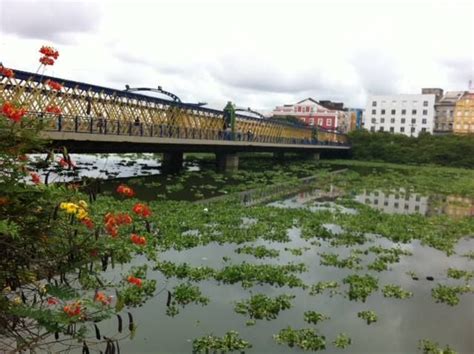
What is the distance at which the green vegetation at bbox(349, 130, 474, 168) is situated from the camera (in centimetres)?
6406

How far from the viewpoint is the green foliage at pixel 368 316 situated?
841 cm

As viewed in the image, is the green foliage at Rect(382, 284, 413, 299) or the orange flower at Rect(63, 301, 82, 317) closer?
the orange flower at Rect(63, 301, 82, 317)

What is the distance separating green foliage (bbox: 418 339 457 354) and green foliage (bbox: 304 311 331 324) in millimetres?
1702

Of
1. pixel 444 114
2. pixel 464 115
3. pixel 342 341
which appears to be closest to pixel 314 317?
pixel 342 341

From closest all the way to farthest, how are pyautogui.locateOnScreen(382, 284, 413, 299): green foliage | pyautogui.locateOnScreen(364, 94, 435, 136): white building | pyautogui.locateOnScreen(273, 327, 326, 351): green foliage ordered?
→ pyautogui.locateOnScreen(273, 327, 326, 351): green foliage → pyautogui.locateOnScreen(382, 284, 413, 299): green foliage → pyautogui.locateOnScreen(364, 94, 435, 136): white building

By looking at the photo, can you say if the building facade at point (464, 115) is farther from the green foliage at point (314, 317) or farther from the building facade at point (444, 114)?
the green foliage at point (314, 317)

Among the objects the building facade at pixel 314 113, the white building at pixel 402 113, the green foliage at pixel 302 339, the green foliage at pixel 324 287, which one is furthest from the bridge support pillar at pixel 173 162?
the white building at pixel 402 113

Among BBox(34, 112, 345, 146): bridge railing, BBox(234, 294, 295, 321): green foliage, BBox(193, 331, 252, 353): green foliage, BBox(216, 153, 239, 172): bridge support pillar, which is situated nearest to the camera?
BBox(193, 331, 252, 353): green foliage

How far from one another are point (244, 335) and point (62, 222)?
14.5 feet

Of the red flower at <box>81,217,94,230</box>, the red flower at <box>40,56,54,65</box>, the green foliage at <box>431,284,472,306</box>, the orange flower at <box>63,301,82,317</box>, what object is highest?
the red flower at <box>40,56,54,65</box>

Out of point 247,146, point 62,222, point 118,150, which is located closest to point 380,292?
point 62,222


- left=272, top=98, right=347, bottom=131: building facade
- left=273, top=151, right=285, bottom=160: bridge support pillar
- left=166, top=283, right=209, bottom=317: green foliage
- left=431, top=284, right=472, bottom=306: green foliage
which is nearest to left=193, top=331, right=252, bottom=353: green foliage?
left=166, top=283, right=209, bottom=317: green foliage

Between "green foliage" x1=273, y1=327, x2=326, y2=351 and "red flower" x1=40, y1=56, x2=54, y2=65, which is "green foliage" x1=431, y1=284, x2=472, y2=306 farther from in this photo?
"red flower" x1=40, y1=56, x2=54, y2=65

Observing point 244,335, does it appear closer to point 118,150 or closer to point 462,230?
point 462,230
